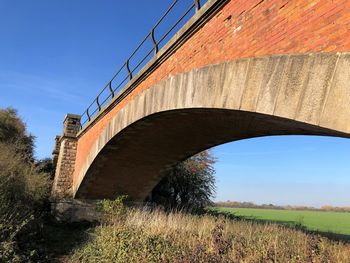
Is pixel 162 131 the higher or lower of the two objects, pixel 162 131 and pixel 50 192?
the higher

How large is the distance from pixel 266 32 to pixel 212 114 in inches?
133

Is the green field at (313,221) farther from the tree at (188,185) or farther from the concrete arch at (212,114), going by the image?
the concrete arch at (212,114)

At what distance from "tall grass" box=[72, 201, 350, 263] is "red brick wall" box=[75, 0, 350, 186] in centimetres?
357

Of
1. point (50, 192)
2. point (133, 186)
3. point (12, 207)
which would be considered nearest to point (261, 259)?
point (12, 207)

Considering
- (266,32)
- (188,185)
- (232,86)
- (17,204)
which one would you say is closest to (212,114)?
(232,86)

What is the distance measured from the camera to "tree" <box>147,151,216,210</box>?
2177 cm

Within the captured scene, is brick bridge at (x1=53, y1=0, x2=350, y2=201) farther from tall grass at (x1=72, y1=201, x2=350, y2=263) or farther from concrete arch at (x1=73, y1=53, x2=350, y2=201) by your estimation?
tall grass at (x1=72, y1=201, x2=350, y2=263)

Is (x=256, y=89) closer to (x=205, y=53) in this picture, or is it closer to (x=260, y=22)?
(x=260, y=22)

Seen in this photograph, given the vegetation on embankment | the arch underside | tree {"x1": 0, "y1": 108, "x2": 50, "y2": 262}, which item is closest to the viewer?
the arch underside

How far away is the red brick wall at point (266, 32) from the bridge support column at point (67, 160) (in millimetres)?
11061

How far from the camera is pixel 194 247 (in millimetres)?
8289

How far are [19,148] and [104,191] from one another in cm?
495

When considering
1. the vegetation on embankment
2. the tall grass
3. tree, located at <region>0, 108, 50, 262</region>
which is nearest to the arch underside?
tree, located at <region>0, 108, 50, 262</region>

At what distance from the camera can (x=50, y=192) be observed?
17.1 metres
